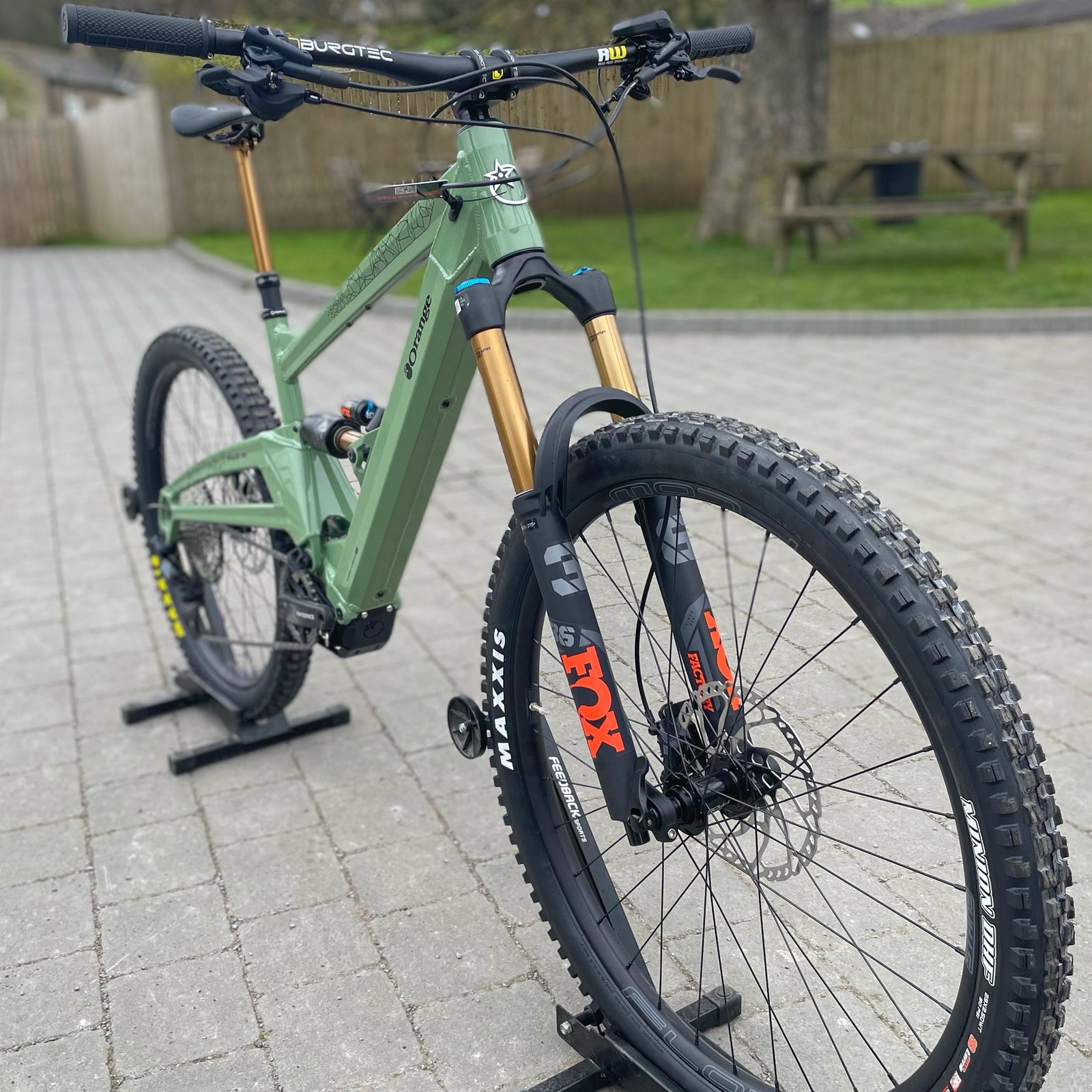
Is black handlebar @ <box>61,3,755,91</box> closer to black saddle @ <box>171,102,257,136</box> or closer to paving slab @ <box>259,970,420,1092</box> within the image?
black saddle @ <box>171,102,257,136</box>

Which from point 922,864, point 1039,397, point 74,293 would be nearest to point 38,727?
point 922,864

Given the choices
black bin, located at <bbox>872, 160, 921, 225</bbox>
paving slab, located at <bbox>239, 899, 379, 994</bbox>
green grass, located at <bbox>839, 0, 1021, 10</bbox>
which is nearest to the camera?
paving slab, located at <bbox>239, 899, 379, 994</bbox>

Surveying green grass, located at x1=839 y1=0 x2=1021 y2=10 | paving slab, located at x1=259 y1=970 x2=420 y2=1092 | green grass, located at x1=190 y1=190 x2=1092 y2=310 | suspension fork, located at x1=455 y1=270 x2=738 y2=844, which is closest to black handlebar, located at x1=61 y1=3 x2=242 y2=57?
suspension fork, located at x1=455 y1=270 x2=738 y2=844

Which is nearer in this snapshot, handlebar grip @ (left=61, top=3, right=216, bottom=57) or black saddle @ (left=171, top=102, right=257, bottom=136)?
handlebar grip @ (left=61, top=3, right=216, bottom=57)

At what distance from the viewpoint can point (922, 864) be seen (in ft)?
6.07

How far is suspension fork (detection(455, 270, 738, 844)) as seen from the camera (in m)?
1.82

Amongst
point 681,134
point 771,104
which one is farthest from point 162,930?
point 681,134

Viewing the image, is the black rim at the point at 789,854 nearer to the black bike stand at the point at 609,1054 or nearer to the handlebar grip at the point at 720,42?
the black bike stand at the point at 609,1054

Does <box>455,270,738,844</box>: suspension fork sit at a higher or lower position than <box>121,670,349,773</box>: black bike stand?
higher

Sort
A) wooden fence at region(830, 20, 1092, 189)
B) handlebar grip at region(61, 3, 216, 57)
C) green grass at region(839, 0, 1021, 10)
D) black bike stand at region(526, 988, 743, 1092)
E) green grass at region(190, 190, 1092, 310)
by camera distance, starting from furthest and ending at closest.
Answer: green grass at region(839, 0, 1021, 10) < wooden fence at region(830, 20, 1092, 189) < green grass at region(190, 190, 1092, 310) < black bike stand at region(526, 988, 743, 1092) < handlebar grip at region(61, 3, 216, 57)

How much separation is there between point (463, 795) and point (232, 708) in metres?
0.73

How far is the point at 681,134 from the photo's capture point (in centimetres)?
1964

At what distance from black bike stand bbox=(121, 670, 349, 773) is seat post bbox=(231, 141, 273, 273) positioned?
120cm

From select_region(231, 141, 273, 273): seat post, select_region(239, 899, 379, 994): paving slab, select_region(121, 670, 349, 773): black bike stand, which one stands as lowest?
select_region(239, 899, 379, 994): paving slab
